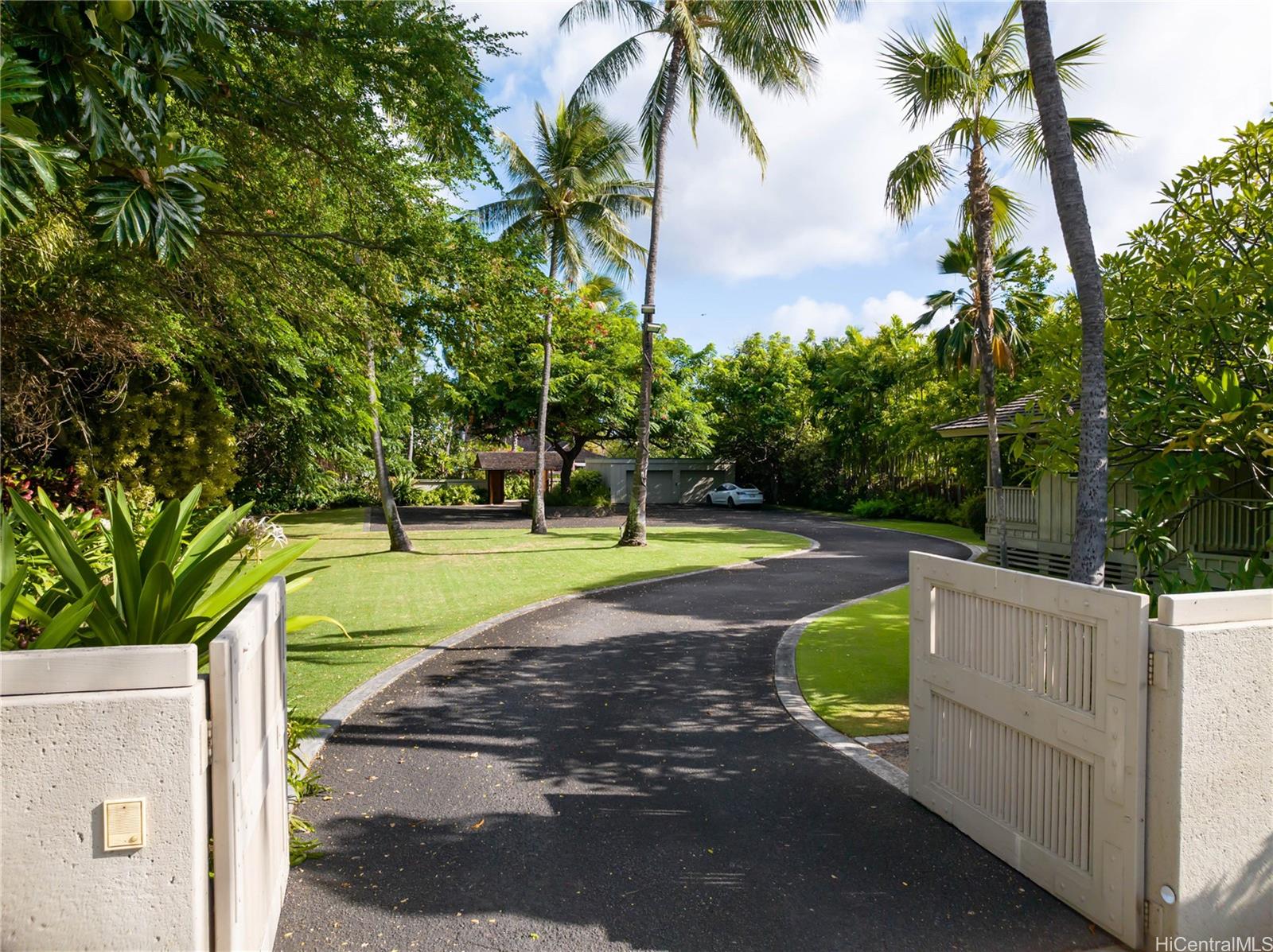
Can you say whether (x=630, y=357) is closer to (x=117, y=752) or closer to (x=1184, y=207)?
(x=1184, y=207)

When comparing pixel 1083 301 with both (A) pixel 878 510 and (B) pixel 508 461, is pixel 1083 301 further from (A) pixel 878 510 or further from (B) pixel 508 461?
(B) pixel 508 461

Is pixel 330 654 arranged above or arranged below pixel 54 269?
below

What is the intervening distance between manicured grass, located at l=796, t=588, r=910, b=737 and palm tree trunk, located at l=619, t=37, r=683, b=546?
8.80m

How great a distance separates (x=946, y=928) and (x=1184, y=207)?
18.8 ft

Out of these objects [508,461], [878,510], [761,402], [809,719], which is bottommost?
[809,719]

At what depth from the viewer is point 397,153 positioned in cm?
753

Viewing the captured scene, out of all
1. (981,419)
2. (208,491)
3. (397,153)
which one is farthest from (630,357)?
(397,153)

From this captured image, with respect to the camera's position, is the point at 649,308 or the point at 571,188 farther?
the point at 571,188

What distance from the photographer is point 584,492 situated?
36094 millimetres

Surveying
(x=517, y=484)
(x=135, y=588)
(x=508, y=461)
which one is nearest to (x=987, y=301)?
(x=135, y=588)

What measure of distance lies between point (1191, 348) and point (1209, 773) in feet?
11.9

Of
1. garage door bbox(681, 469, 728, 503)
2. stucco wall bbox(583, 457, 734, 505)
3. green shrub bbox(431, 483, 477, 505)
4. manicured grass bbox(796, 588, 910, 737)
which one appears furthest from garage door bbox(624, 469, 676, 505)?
manicured grass bbox(796, 588, 910, 737)

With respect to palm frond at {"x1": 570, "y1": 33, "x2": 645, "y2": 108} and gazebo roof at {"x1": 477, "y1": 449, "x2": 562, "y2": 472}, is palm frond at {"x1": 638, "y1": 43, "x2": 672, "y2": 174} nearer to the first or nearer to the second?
palm frond at {"x1": 570, "y1": 33, "x2": 645, "y2": 108}

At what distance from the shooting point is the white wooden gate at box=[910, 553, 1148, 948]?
3.24 m
